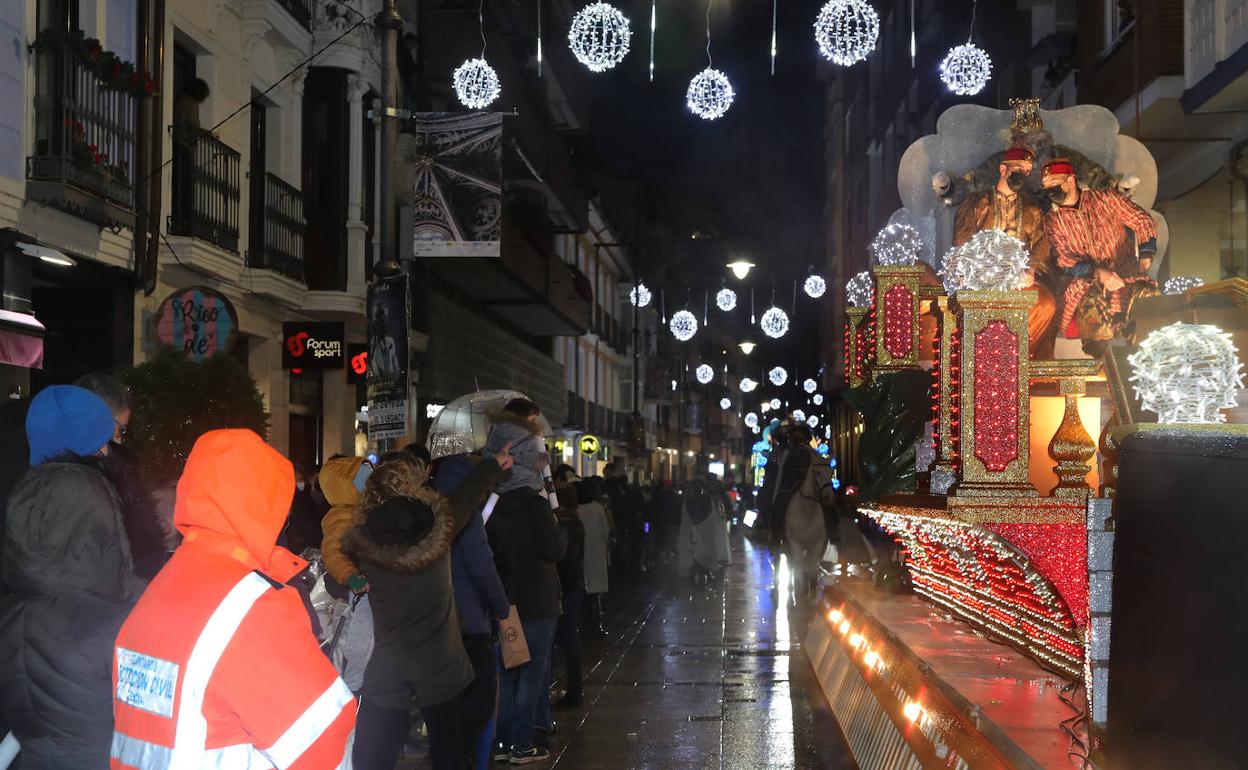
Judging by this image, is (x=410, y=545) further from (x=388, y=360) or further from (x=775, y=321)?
(x=775, y=321)

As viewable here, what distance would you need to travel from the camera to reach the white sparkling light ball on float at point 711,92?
14.7m

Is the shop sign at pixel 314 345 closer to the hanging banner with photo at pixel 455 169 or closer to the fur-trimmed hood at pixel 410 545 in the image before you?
the hanging banner with photo at pixel 455 169

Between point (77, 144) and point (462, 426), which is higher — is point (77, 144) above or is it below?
→ above

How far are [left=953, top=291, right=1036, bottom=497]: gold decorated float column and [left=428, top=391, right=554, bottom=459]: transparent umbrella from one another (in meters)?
3.58

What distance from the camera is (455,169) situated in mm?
16703

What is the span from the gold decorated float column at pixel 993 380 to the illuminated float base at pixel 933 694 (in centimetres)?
104

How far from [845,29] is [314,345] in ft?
32.5

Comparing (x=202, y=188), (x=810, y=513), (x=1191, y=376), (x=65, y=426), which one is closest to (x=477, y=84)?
(x=202, y=188)

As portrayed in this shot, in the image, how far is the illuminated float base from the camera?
5.14m

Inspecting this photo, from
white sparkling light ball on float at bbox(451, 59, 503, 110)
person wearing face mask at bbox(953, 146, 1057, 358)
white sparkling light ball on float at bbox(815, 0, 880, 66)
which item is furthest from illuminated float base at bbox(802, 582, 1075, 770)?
white sparkling light ball on float at bbox(451, 59, 503, 110)

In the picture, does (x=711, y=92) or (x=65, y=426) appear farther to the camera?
(x=711, y=92)

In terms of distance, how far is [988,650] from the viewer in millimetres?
7562

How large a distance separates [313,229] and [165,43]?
560 cm

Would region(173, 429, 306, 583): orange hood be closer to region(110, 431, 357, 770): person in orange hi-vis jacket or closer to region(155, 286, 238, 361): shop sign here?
region(110, 431, 357, 770): person in orange hi-vis jacket
